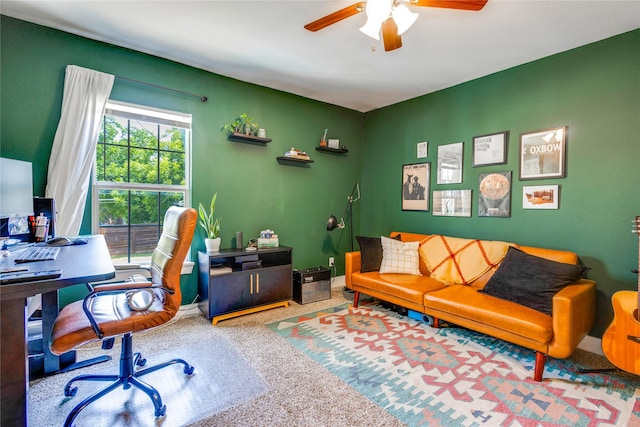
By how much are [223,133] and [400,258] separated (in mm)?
2393

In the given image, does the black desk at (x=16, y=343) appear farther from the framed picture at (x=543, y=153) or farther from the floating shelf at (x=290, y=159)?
the framed picture at (x=543, y=153)

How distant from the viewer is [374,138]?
434cm

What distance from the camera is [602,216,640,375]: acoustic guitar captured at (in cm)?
181

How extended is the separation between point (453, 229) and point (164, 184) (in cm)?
321

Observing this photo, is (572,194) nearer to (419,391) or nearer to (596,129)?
(596,129)

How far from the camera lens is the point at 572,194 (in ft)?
8.47

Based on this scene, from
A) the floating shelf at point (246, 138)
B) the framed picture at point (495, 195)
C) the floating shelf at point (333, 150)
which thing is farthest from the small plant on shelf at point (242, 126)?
the framed picture at point (495, 195)

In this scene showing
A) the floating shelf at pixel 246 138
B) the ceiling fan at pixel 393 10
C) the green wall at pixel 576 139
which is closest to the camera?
the ceiling fan at pixel 393 10

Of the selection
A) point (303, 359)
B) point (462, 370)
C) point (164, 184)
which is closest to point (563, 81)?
point (462, 370)

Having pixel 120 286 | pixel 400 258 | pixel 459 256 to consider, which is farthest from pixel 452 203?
pixel 120 286

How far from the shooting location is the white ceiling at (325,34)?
2.09 meters

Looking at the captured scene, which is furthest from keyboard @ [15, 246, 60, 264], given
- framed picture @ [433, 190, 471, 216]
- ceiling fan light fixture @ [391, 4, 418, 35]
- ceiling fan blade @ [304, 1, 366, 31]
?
framed picture @ [433, 190, 471, 216]

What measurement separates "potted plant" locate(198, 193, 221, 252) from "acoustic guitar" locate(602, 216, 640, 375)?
3181mm

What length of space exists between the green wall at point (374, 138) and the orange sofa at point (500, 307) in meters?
0.39
